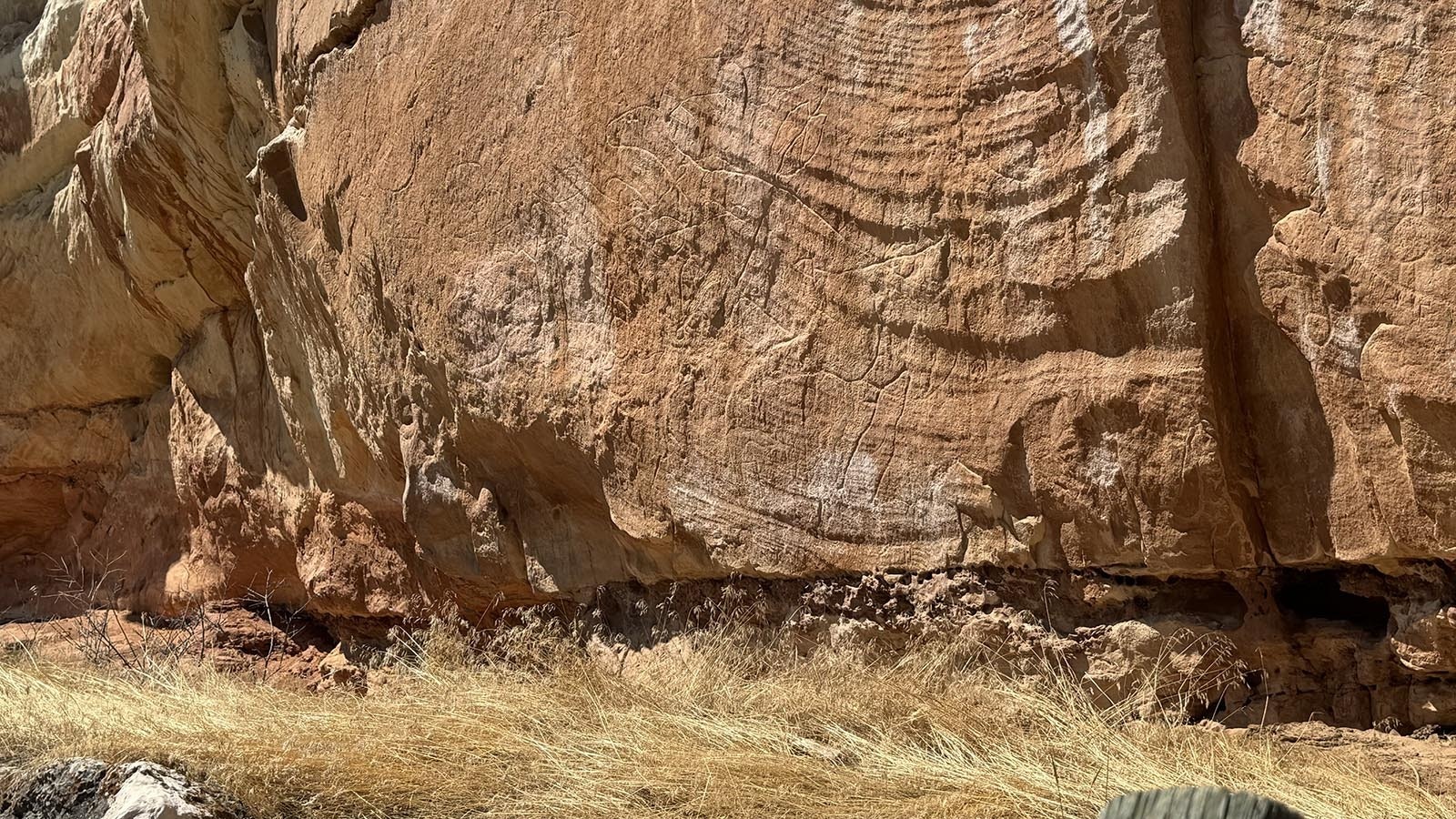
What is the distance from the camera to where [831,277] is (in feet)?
11.4

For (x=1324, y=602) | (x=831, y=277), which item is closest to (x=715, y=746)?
(x=831, y=277)

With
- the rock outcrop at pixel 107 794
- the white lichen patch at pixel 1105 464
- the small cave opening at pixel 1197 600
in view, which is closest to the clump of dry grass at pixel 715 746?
the rock outcrop at pixel 107 794

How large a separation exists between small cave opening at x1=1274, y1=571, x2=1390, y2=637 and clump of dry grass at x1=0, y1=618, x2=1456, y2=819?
0.34 metres

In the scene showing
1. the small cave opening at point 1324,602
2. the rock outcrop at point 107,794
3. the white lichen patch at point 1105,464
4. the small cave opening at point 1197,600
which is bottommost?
the rock outcrop at point 107,794

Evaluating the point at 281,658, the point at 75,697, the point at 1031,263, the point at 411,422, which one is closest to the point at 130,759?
the point at 75,697

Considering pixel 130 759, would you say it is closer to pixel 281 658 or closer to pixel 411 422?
pixel 411 422

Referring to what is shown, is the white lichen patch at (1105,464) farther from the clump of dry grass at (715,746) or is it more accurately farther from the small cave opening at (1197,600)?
the clump of dry grass at (715,746)

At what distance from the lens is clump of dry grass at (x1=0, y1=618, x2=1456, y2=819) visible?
2.64m

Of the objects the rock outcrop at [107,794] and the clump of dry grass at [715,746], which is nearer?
the clump of dry grass at [715,746]

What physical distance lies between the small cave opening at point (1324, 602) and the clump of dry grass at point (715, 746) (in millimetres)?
336

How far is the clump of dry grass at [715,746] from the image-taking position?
104 inches

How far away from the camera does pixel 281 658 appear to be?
6488 millimetres

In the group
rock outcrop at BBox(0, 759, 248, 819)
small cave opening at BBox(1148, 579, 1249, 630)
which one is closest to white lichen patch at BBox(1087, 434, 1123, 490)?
small cave opening at BBox(1148, 579, 1249, 630)

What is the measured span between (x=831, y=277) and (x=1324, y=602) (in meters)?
1.38
